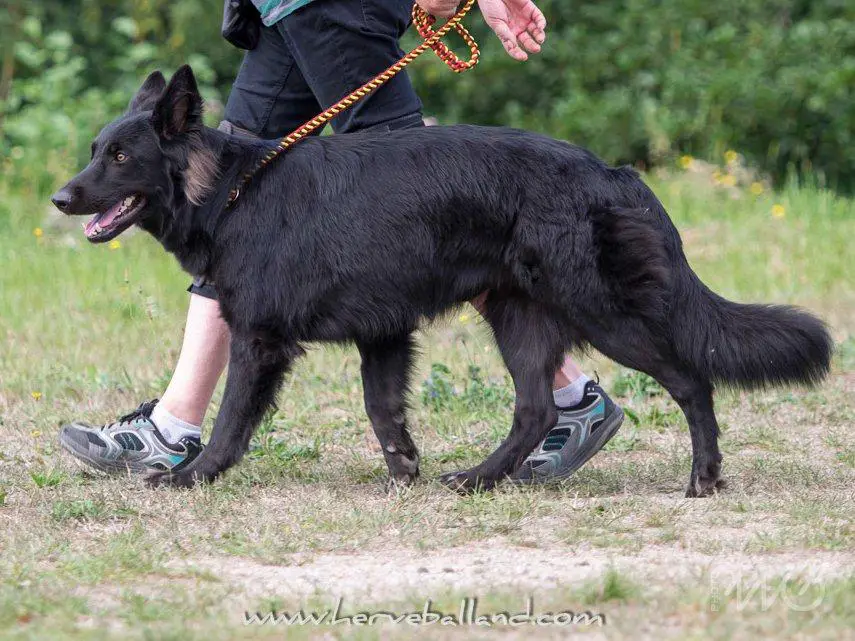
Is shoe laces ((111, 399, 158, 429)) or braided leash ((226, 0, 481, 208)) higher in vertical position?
braided leash ((226, 0, 481, 208))

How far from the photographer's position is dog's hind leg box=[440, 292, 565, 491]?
3859 millimetres

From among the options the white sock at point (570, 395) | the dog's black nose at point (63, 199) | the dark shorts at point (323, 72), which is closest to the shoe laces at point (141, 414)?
the dark shorts at point (323, 72)

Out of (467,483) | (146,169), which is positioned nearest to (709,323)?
(467,483)

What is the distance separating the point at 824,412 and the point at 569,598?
253 cm

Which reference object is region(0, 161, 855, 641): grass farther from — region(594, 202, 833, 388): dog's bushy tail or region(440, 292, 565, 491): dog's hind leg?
region(594, 202, 833, 388): dog's bushy tail

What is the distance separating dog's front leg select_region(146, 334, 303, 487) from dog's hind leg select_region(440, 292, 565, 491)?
2.06ft

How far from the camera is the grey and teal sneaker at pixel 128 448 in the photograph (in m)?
4.03

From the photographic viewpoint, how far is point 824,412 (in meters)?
4.85

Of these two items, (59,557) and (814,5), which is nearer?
(59,557)

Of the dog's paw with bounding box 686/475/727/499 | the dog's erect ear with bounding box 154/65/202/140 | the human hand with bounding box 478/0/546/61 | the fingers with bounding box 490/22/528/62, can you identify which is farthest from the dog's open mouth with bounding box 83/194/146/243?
the dog's paw with bounding box 686/475/727/499

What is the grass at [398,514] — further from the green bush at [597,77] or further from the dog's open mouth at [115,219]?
the green bush at [597,77]

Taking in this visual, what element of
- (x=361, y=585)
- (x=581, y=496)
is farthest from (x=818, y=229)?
(x=361, y=585)

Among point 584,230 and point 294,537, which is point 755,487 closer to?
point 584,230

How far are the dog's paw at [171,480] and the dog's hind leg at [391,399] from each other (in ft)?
1.99
